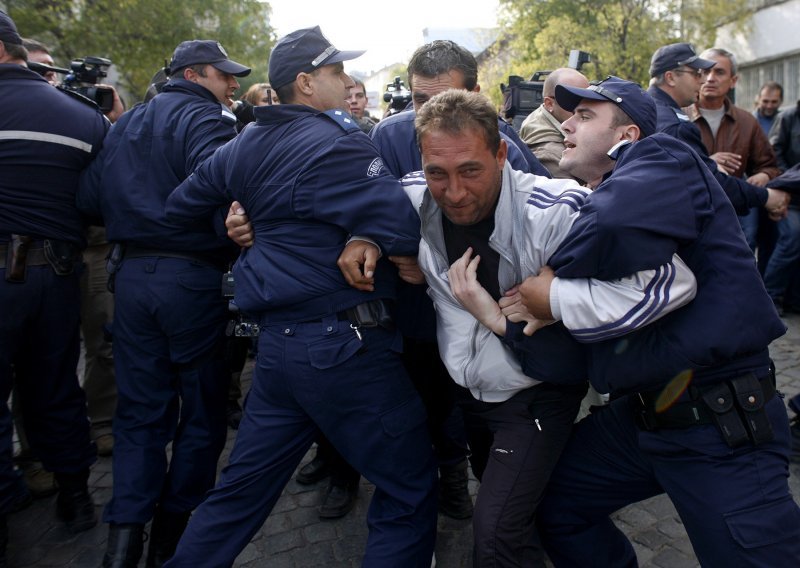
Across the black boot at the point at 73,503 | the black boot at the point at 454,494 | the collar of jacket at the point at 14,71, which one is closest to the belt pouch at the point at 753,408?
the black boot at the point at 454,494

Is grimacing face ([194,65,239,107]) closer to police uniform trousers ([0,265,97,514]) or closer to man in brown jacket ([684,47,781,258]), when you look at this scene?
police uniform trousers ([0,265,97,514])

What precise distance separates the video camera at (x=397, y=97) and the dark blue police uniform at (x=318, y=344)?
2627 mm

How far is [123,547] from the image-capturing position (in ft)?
9.33

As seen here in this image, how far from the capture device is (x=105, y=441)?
420 centimetres

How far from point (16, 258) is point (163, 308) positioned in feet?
2.43

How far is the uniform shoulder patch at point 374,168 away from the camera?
7.80 feet

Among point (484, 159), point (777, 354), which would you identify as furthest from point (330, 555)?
point (777, 354)

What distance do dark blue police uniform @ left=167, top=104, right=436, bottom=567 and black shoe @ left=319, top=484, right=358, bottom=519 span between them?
38.3 inches

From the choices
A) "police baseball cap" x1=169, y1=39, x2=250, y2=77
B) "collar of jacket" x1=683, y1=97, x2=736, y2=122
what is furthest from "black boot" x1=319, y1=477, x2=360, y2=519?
"collar of jacket" x1=683, y1=97, x2=736, y2=122

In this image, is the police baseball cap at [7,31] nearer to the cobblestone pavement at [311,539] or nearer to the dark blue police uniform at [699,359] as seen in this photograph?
the cobblestone pavement at [311,539]

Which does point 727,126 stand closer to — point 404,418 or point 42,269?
point 404,418

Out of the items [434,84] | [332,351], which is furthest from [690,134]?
[332,351]

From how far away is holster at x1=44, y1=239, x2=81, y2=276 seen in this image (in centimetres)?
313

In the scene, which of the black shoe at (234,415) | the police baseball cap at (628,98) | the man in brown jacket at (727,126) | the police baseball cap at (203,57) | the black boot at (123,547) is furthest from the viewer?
the man in brown jacket at (727,126)
